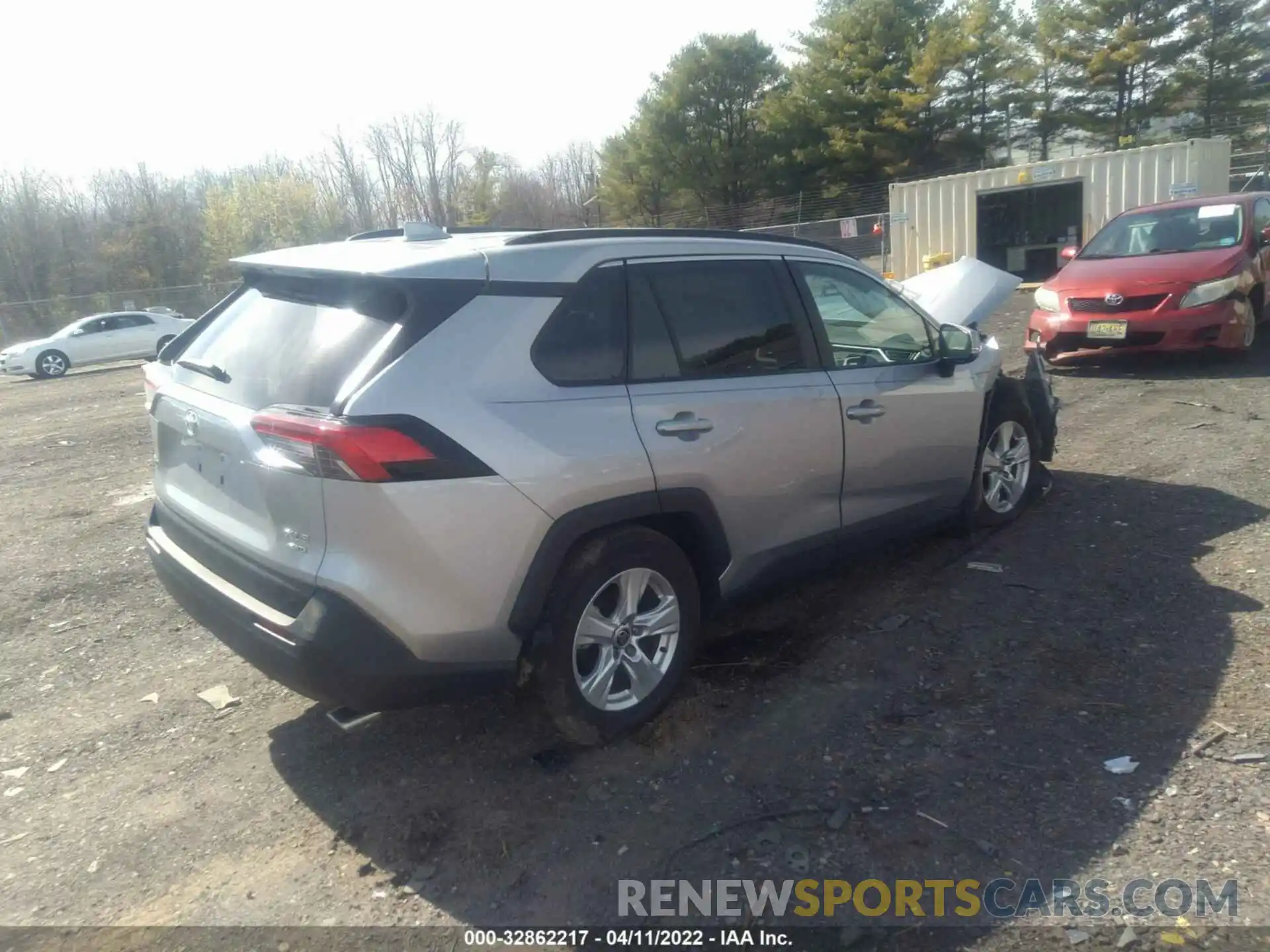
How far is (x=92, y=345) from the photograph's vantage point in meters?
23.3

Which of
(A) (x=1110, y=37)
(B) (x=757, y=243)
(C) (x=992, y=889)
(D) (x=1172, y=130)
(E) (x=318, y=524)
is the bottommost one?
(C) (x=992, y=889)

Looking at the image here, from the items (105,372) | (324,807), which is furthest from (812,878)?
(105,372)

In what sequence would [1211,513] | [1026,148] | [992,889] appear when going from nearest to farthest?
[992,889], [1211,513], [1026,148]

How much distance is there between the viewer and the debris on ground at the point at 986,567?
4.86 meters

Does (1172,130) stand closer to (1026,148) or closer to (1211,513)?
(1026,148)

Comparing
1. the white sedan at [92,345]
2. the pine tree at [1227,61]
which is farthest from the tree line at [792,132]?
the white sedan at [92,345]

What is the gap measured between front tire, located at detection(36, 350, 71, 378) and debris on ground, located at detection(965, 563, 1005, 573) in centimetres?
2358

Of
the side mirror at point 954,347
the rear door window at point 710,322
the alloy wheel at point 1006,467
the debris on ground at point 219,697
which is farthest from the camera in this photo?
the alloy wheel at point 1006,467

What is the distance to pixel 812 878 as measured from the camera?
2756 mm

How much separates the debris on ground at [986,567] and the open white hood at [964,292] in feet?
6.00

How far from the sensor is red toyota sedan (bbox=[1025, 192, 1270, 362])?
29.1ft

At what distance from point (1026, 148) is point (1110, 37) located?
5.37m

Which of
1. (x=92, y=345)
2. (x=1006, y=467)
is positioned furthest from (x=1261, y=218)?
(x=92, y=345)

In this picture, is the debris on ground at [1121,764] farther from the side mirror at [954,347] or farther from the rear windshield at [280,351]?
the rear windshield at [280,351]
